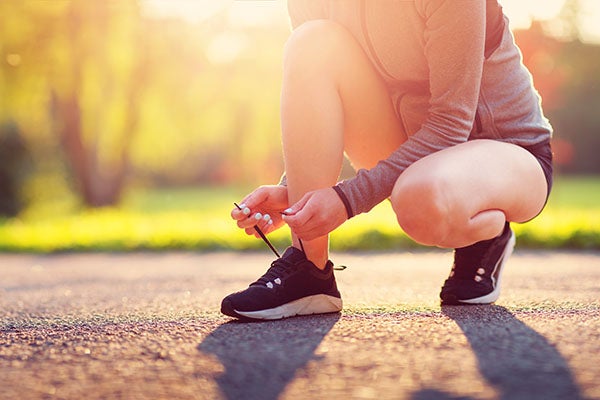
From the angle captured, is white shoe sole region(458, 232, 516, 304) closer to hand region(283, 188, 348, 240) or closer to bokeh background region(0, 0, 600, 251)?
hand region(283, 188, 348, 240)

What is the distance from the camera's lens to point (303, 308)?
198 cm

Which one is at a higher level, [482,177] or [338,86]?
[338,86]

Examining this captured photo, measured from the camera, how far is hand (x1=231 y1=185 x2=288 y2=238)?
1924mm

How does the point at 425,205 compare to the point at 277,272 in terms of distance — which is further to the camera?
the point at 277,272

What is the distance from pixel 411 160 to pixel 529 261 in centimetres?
275

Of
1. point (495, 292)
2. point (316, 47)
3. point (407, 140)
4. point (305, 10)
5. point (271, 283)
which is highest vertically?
point (305, 10)

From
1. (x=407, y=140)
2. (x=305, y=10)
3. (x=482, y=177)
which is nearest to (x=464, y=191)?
(x=482, y=177)

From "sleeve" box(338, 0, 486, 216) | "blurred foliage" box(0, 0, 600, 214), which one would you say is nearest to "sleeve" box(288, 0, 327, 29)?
"sleeve" box(338, 0, 486, 216)

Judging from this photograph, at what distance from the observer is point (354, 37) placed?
2104 mm

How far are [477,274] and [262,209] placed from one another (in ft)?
2.17

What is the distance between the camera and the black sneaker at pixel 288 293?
1.88 metres

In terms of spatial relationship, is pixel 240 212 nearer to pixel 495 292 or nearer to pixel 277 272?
pixel 277 272

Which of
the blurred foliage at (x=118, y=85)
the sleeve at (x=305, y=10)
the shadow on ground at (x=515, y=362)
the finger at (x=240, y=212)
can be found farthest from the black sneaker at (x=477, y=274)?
the blurred foliage at (x=118, y=85)

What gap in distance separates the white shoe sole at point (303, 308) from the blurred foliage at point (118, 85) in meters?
7.71
